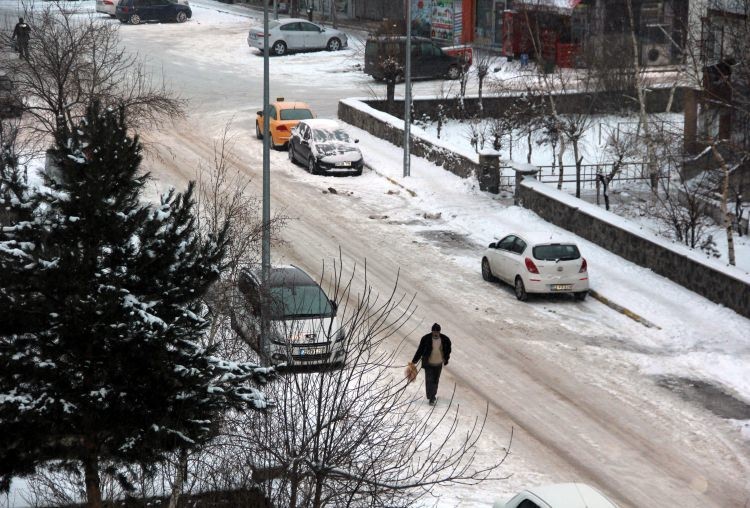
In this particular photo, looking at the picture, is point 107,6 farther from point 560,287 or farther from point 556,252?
point 560,287

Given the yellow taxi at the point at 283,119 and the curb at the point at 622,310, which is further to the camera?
the yellow taxi at the point at 283,119

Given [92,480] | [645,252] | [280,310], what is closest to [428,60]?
[645,252]

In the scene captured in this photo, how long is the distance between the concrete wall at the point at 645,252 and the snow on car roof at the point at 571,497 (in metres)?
11.8

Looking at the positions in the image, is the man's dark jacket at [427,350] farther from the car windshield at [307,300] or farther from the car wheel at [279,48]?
the car wheel at [279,48]

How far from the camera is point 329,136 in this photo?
34750 mm

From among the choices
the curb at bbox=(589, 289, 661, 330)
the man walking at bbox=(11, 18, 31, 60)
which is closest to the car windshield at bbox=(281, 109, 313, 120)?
the man walking at bbox=(11, 18, 31, 60)

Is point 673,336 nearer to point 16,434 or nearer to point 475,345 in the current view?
point 475,345

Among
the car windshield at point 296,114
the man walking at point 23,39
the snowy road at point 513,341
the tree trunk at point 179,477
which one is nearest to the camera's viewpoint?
the tree trunk at point 179,477

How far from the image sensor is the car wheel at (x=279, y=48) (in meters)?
52.8

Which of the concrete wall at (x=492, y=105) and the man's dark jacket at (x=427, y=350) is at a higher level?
the concrete wall at (x=492, y=105)

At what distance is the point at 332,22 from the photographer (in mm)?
61500

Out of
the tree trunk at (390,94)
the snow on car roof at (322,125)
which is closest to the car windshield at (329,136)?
the snow on car roof at (322,125)

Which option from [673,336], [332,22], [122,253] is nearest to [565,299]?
[673,336]

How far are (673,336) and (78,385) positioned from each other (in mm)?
14399
